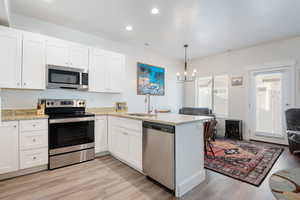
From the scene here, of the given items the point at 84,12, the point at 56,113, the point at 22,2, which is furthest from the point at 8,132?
the point at 84,12

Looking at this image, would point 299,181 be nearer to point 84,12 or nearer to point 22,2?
point 84,12

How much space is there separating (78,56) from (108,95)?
1.23m

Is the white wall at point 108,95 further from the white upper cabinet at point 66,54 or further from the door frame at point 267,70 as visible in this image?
the door frame at point 267,70

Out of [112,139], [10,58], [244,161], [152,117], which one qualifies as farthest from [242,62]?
[10,58]

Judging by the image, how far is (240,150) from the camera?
142 inches

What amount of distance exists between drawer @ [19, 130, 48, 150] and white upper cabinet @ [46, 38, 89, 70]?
4.46ft

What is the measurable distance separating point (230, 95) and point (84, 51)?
476 centimetres

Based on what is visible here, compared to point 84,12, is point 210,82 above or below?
below

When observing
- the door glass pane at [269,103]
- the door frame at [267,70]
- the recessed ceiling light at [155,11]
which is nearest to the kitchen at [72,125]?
the recessed ceiling light at [155,11]

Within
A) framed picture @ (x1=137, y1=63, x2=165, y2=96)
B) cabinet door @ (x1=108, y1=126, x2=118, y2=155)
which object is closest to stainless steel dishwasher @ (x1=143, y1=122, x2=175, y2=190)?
cabinet door @ (x1=108, y1=126, x2=118, y2=155)

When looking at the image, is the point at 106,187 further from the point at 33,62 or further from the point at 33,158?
the point at 33,62

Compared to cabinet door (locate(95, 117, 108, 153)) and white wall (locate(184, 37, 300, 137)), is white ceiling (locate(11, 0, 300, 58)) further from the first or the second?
cabinet door (locate(95, 117, 108, 153))

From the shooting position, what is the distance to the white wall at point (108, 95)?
9.28ft

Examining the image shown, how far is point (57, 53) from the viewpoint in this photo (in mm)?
2902
